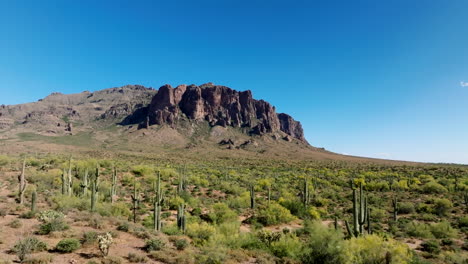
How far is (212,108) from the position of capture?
141 metres

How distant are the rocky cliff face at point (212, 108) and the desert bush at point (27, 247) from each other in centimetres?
11796

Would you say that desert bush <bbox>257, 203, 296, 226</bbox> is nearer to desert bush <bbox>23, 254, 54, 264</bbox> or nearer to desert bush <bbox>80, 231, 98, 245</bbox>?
desert bush <bbox>80, 231, 98, 245</bbox>

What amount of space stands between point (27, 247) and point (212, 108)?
443 feet

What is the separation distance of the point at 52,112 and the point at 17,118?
23.8 metres

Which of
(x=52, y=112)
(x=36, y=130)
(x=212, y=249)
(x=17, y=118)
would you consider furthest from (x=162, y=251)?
(x=17, y=118)

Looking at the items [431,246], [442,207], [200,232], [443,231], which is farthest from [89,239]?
[442,207]

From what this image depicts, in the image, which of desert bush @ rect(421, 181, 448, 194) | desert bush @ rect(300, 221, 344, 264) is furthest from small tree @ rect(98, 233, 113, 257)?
desert bush @ rect(421, 181, 448, 194)


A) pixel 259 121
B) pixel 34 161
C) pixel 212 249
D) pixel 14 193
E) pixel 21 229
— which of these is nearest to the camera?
pixel 212 249

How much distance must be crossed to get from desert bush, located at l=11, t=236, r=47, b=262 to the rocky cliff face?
4644 inches

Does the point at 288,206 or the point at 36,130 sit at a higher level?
the point at 36,130

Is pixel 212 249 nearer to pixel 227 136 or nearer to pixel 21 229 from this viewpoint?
pixel 21 229

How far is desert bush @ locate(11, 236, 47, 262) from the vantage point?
6.88 m

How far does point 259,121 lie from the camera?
144 meters

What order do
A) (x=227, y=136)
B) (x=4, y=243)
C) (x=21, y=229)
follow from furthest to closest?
(x=227, y=136) → (x=21, y=229) → (x=4, y=243)
